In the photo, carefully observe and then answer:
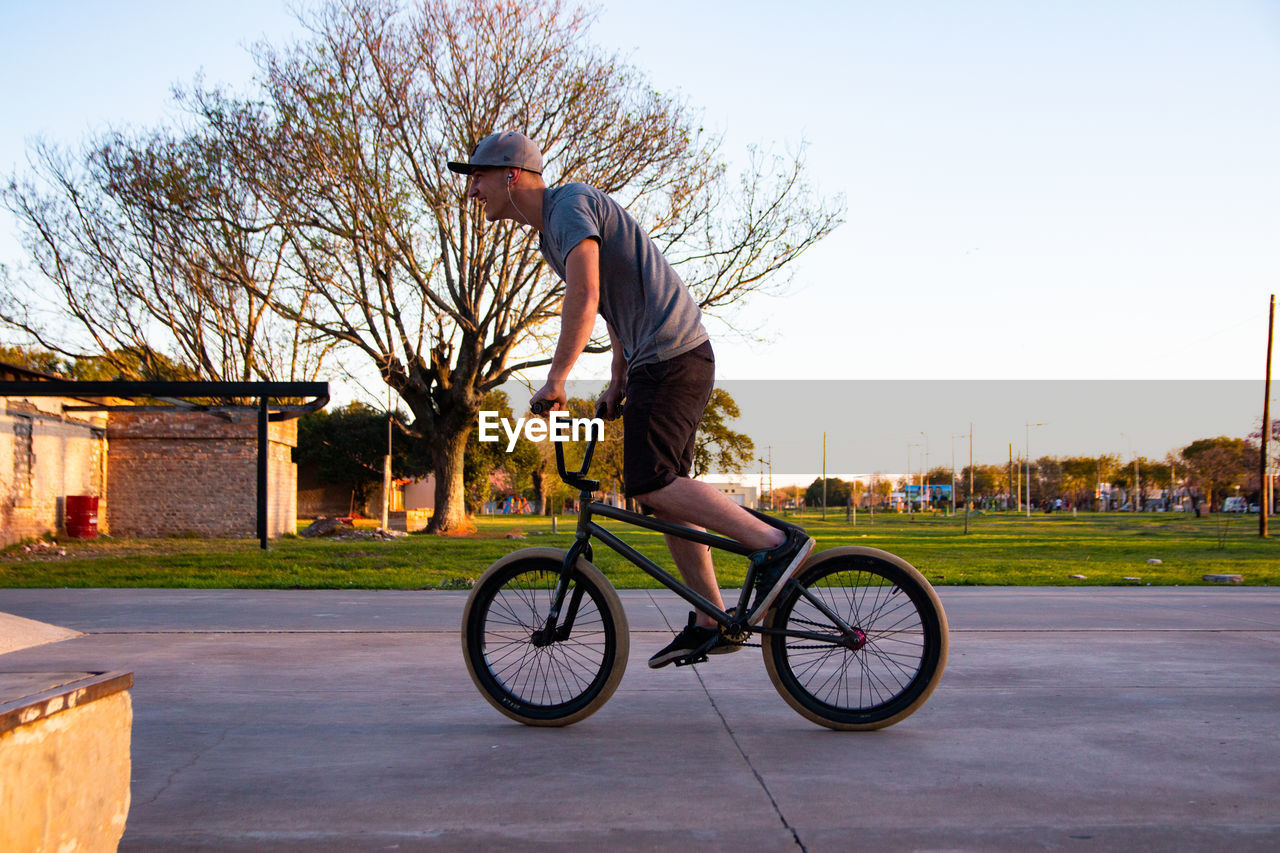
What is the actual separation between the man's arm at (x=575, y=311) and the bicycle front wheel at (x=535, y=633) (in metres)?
0.62

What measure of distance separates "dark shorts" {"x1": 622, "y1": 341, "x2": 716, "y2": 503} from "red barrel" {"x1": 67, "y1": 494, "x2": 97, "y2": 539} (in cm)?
2027

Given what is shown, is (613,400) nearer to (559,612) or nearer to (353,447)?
(559,612)

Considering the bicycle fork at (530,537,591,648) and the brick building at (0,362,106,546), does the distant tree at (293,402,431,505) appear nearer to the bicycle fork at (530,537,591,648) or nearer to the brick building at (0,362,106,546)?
the brick building at (0,362,106,546)

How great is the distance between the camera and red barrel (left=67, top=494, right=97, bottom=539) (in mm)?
20406

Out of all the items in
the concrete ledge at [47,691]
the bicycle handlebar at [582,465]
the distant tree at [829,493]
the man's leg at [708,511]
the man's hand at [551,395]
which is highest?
the man's hand at [551,395]

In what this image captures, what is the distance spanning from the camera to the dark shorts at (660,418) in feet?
11.0

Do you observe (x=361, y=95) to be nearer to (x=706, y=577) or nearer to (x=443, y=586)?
(x=443, y=586)

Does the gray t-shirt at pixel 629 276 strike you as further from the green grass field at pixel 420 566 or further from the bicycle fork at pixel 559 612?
the green grass field at pixel 420 566

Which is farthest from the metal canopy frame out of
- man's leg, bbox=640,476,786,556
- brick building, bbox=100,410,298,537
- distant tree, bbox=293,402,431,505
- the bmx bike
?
distant tree, bbox=293,402,431,505

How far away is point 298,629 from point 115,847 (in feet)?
12.9

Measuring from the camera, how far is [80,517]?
20.5 meters

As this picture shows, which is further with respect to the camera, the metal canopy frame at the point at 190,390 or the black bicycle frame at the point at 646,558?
the metal canopy frame at the point at 190,390

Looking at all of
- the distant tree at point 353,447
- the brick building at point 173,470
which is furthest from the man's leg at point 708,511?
the distant tree at point 353,447

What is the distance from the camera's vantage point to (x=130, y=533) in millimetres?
22781
